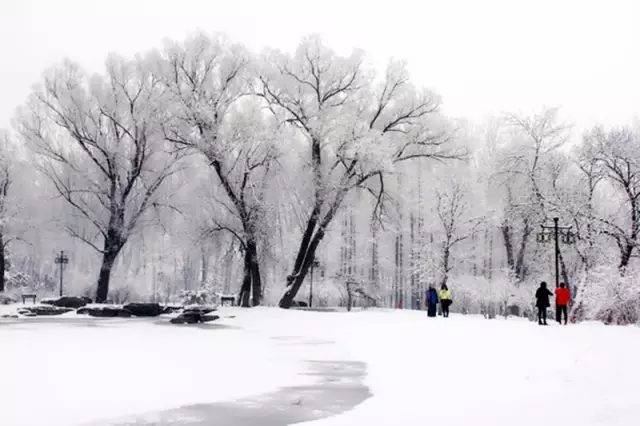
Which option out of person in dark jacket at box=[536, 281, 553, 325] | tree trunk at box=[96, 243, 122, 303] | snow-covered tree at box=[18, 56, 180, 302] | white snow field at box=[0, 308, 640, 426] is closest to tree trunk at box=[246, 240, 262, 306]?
snow-covered tree at box=[18, 56, 180, 302]

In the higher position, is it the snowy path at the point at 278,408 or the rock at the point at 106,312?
the rock at the point at 106,312

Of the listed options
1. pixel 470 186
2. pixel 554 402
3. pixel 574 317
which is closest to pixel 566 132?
pixel 470 186

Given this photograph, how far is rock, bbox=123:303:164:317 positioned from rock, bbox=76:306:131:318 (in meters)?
0.54

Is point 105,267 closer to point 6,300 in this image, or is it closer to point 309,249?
point 6,300

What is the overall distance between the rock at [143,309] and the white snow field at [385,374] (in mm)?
14343

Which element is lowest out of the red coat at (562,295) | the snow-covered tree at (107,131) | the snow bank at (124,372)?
the snow bank at (124,372)

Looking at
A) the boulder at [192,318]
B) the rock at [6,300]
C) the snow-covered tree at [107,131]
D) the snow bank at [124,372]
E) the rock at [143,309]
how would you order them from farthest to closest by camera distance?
the rock at [6,300] → the snow-covered tree at [107,131] → the rock at [143,309] → the boulder at [192,318] → the snow bank at [124,372]

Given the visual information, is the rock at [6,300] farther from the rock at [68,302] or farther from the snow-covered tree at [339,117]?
the snow-covered tree at [339,117]

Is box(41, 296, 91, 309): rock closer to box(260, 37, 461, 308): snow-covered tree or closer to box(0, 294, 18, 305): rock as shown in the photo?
box(0, 294, 18, 305): rock

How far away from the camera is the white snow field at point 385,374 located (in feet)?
30.3

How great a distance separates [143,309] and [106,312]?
224cm

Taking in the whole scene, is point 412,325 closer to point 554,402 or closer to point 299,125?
point 554,402

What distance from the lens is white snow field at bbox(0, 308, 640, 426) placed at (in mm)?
9227

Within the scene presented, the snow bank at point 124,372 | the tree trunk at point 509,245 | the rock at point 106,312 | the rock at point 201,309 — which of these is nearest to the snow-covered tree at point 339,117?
the rock at point 201,309
